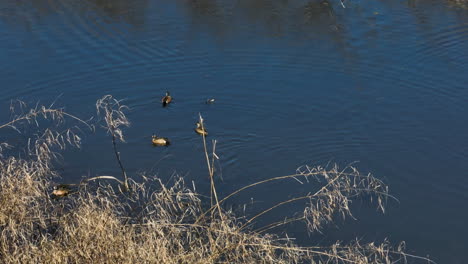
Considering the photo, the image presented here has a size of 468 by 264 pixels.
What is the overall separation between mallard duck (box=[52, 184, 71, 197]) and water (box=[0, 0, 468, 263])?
0.69m

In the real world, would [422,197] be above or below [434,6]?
below

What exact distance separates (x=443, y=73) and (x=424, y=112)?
Result: 5.08 ft

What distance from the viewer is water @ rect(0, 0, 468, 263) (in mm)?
10656

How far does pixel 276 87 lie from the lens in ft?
43.0

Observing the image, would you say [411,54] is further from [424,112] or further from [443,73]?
[424,112]

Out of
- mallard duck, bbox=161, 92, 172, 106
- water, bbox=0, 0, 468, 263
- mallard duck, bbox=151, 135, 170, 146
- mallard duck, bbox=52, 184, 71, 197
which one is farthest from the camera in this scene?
mallard duck, bbox=161, 92, 172, 106

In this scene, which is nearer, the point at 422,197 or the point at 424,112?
the point at 422,197

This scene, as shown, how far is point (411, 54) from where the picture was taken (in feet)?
46.7

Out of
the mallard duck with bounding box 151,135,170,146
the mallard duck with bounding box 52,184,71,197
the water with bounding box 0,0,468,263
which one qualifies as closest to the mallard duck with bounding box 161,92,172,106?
the water with bounding box 0,0,468,263

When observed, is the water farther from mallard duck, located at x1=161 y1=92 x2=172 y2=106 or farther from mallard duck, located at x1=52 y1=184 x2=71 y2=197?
mallard duck, located at x1=52 y1=184 x2=71 y2=197

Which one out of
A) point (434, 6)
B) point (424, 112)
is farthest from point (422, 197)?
point (434, 6)

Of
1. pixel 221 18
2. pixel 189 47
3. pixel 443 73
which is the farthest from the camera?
pixel 221 18

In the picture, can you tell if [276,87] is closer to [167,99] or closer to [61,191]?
[167,99]

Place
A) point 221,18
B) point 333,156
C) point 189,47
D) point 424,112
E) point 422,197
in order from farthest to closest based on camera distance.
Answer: point 221,18 → point 189,47 → point 424,112 → point 333,156 → point 422,197
